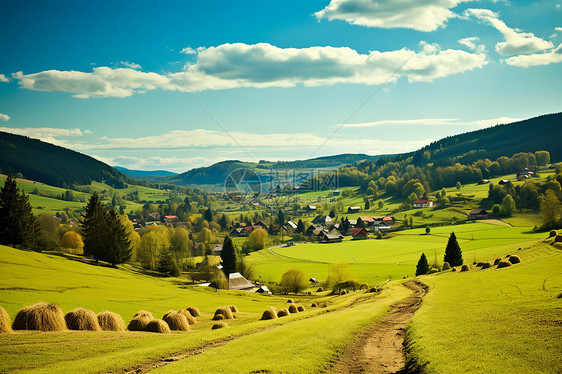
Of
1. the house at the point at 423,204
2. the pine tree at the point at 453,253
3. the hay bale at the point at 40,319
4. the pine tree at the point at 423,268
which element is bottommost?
the pine tree at the point at 423,268

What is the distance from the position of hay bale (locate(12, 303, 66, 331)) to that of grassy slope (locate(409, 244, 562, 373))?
67.5 feet

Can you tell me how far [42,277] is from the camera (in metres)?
38.0

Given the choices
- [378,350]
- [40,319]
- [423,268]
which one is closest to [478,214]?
[423,268]

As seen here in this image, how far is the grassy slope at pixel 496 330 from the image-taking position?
42.9ft

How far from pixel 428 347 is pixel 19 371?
60.6ft

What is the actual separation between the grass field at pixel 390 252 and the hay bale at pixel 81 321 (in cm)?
6097

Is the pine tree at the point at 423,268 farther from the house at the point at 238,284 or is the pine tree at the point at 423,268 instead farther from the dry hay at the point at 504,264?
the house at the point at 238,284

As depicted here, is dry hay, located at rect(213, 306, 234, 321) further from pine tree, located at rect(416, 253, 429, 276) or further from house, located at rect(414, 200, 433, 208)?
house, located at rect(414, 200, 433, 208)

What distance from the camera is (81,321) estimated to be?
21.2 metres

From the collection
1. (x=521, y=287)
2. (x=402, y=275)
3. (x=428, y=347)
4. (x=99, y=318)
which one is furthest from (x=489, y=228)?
(x=99, y=318)

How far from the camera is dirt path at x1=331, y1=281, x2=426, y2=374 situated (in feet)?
54.1

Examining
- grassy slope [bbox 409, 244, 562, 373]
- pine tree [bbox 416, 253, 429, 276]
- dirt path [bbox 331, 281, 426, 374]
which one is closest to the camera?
grassy slope [bbox 409, 244, 562, 373]

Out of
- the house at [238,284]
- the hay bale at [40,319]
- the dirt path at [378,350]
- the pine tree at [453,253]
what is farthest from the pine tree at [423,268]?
the hay bale at [40,319]

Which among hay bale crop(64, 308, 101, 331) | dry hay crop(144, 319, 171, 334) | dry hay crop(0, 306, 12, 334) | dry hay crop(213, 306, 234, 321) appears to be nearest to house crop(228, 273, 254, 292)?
dry hay crop(213, 306, 234, 321)
